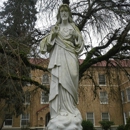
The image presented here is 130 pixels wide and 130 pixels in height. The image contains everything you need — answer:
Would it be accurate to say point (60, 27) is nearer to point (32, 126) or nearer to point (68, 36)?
point (68, 36)

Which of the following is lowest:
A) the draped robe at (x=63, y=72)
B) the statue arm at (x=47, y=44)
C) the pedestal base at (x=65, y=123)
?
the pedestal base at (x=65, y=123)

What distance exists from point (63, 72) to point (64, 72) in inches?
0.8

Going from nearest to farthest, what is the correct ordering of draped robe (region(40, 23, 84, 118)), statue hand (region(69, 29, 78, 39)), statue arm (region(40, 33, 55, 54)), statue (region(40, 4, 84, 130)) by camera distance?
statue (region(40, 4, 84, 130)) → draped robe (region(40, 23, 84, 118)) → statue arm (region(40, 33, 55, 54)) → statue hand (region(69, 29, 78, 39))

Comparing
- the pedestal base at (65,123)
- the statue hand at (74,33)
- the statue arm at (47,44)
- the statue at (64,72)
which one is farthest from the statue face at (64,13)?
the pedestal base at (65,123)

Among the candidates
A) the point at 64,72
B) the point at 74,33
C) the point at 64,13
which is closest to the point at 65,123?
the point at 64,72

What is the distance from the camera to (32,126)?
88.1 feet

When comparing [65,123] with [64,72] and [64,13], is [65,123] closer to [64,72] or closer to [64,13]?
[64,72]

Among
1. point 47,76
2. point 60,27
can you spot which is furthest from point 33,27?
point 60,27

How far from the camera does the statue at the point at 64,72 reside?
12.3ft

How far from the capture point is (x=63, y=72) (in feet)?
13.6

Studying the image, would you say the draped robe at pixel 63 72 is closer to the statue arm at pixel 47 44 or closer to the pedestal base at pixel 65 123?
the statue arm at pixel 47 44

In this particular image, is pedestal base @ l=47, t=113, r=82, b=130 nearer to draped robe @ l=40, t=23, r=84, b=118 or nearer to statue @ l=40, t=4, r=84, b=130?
statue @ l=40, t=4, r=84, b=130

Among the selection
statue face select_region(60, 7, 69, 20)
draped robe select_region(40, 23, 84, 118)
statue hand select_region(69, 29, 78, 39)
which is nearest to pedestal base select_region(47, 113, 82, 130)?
draped robe select_region(40, 23, 84, 118)

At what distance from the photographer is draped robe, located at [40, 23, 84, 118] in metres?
4.00
